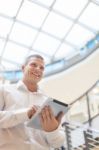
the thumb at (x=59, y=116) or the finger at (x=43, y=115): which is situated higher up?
the thumb at (x=59, y=116)

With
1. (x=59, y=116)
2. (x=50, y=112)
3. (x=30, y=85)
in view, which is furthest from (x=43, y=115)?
(x=30, y=85)

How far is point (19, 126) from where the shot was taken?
225 centimetres

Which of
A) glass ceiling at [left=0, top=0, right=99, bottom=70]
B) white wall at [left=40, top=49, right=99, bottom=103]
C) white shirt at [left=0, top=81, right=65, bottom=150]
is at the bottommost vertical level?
white shirt at [left=0, top=81, right=65, bottom=150]

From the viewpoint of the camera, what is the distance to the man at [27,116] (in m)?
2.12

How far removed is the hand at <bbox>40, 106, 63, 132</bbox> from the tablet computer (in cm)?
3

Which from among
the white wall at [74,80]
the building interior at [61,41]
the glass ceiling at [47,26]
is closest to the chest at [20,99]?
the building interior at [61,41]

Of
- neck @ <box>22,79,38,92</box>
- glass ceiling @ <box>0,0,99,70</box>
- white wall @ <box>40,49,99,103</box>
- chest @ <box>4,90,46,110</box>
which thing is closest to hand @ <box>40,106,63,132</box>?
chest @ <box>4,90,46,110</box>

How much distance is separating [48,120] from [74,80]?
41.3 feet

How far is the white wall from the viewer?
45.0ft

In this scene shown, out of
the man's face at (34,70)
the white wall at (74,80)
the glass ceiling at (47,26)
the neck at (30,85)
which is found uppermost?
the glass ceiling at (47,26)

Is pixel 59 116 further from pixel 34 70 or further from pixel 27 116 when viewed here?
pixel 34 70

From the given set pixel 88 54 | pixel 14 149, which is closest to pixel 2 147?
pixel 14 149

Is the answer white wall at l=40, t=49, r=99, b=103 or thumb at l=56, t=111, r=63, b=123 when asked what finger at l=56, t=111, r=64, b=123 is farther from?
white wall at l=40, t=49, r=99, b=103

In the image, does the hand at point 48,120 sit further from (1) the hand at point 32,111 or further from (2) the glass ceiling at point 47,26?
(2) the glass ceiling at point 47,26
